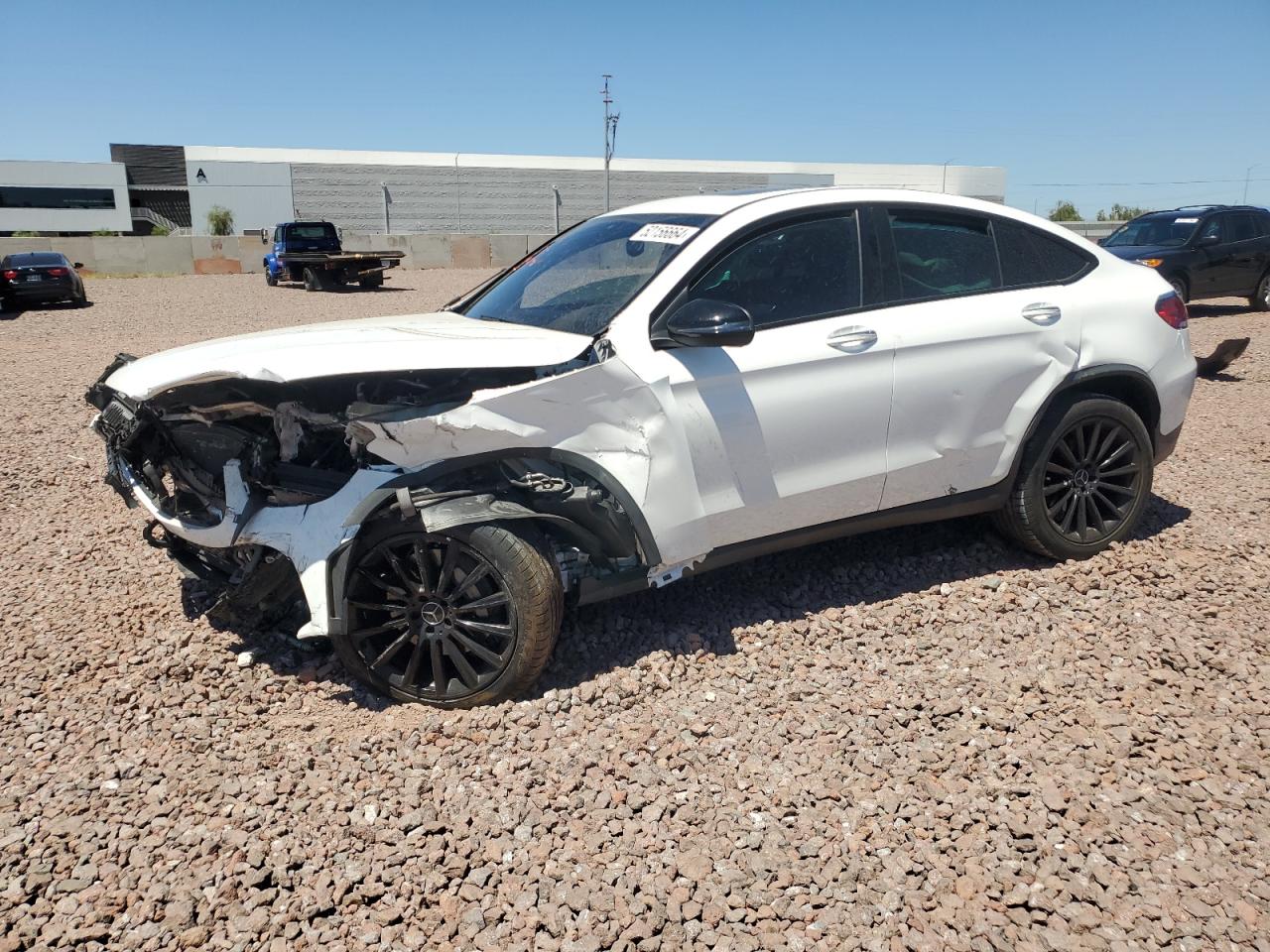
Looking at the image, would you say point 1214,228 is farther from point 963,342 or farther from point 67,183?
point 67,183

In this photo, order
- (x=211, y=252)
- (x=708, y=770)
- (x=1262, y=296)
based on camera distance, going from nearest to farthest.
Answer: (x=708, y=770), (x=1262, y=296), (x=211, y=252)

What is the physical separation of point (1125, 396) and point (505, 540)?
10.7ft

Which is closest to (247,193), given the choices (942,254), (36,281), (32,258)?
(32,258)

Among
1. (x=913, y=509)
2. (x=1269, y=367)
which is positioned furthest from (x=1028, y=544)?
(x=1269, y=367)

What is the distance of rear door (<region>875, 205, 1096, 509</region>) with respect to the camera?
4.11 m

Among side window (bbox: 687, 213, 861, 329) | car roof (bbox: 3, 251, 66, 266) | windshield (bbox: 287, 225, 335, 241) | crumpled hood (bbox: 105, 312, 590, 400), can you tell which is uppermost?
windshield (bbox: 287, 225, 335, 241)

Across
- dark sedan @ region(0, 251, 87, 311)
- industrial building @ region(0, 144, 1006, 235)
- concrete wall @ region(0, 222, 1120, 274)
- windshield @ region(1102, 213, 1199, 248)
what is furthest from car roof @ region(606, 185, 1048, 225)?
industrial building @ region(0, 144, 1006, 235)

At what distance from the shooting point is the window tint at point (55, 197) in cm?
5981

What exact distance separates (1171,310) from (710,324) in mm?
2687

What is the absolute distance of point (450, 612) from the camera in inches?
138

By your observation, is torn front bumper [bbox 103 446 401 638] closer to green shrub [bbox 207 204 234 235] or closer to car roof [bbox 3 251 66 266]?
car roof [bbox 3 251 66 266]

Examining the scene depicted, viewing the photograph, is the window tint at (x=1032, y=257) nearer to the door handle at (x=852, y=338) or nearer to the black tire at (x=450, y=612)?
the door handle at (x=852, y=338)

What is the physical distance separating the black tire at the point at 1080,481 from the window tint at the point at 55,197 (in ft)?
232

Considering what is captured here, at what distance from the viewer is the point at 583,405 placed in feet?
11.5
